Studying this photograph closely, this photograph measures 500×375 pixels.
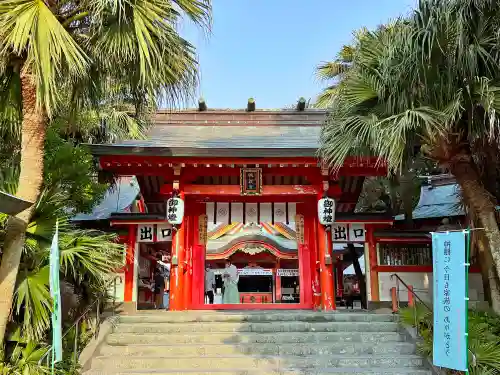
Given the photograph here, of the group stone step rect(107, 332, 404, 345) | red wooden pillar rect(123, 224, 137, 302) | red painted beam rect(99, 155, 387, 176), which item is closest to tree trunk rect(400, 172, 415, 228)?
red painted beam rect(99, 155, 387, 176)

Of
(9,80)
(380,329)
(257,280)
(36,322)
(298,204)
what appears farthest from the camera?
(257,280)

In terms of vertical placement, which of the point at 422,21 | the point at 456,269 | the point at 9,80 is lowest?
the point at 456,269

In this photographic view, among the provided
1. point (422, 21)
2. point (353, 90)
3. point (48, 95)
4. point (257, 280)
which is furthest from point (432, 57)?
point (257, 280)

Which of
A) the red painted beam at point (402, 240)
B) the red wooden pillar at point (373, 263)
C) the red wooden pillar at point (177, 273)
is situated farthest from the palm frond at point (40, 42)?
the red painted beam at point (402, 240)

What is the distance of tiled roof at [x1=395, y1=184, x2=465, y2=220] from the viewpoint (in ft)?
41.0


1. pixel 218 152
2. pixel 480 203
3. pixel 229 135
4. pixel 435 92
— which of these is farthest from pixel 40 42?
pixel 229 135

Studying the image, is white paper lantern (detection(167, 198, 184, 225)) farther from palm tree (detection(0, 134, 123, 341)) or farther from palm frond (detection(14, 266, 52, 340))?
palm frond (detection(14, 266, 52, 340))

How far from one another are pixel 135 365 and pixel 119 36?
456 cm

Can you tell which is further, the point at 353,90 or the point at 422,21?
the point at 353,90

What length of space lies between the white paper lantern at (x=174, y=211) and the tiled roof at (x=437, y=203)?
6578mm

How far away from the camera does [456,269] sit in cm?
598

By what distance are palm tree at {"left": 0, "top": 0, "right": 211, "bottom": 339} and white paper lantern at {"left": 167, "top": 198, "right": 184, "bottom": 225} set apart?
3.16 meters

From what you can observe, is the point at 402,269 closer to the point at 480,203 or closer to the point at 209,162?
the point at 480,203

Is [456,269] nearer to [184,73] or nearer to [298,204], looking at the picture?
[184,73]
